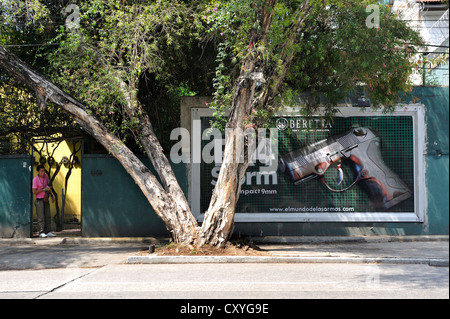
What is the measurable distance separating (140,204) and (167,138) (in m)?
1.98

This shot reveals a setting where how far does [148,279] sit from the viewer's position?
8086 mm

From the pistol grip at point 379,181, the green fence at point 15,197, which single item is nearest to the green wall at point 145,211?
the green fence at point 15,197

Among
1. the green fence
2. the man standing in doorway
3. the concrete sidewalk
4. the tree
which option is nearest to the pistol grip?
the concrete sidewalk

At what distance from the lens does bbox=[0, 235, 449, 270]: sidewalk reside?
32.2 feet

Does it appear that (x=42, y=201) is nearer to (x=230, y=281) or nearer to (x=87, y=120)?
(x=87, y=120)

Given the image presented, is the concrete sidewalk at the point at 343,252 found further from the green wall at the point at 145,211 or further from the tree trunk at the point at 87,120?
the tree trunk at the point at 87,120

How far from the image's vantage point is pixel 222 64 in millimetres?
10211

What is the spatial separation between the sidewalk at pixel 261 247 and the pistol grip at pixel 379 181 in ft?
3.50

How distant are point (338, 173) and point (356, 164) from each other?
1.78 feet

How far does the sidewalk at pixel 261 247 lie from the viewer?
→ 9820 mm

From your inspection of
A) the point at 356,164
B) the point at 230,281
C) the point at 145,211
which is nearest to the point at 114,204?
the point at 145,211

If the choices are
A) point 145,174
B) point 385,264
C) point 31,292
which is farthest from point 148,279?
point 385,264

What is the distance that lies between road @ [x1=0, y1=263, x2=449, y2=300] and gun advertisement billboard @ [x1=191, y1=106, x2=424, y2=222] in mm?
A: 3930

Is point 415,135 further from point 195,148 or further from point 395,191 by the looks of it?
point 195,148
